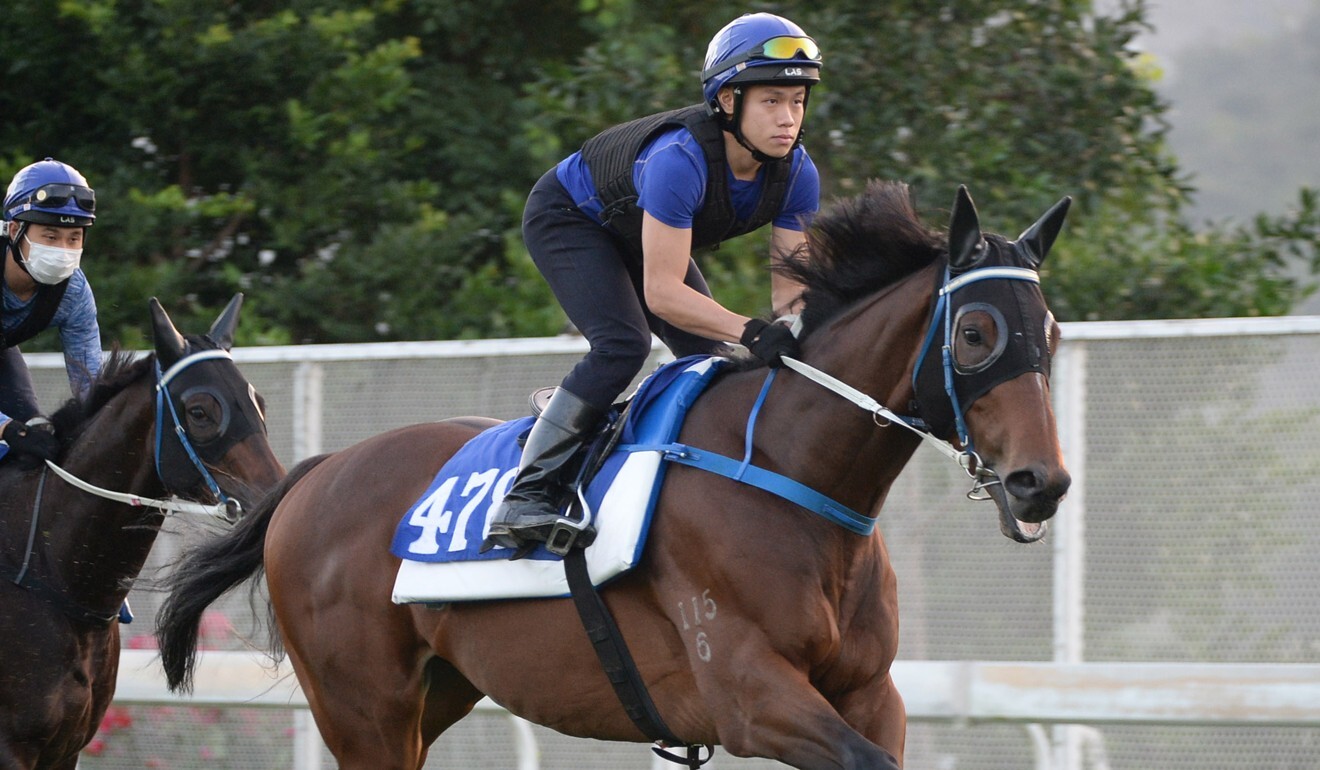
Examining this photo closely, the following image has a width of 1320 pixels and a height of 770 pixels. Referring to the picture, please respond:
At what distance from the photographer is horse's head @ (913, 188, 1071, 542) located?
3.33 meters

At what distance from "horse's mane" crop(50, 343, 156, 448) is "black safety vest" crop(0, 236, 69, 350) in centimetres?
29

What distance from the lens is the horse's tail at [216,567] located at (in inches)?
199

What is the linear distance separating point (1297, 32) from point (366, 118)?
4565 centimetres

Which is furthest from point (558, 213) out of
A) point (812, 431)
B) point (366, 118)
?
point (366, 118)

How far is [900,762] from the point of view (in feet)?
12.3

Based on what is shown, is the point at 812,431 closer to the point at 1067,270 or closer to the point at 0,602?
the point at 0,602

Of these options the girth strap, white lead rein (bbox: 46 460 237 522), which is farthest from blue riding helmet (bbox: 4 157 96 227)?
the girth strap

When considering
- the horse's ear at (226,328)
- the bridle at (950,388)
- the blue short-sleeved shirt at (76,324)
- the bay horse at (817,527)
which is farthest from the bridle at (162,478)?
the bridle at (950,388)

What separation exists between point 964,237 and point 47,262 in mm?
3283

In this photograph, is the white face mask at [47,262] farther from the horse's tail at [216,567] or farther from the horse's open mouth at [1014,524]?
the horse's open mouth at [1014,524]

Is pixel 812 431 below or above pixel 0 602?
above

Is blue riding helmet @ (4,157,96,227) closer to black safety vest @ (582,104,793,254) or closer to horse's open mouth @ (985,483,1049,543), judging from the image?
black safety vest @ (582,104,793,254)

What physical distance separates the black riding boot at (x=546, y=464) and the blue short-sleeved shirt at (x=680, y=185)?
0.55 meters

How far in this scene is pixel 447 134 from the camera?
33.6 feet
